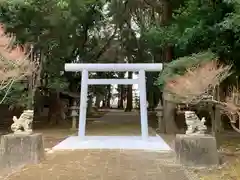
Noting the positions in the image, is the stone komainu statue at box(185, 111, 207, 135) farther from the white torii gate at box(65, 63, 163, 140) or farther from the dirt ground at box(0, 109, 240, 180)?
the white torii gate at box(65, 63, 163, 140)

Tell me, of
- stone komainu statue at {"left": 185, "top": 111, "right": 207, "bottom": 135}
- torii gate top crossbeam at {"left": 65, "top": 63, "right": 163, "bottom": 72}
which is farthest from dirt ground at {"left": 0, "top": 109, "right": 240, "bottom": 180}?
torii gate top crossbeam at {"left": 65, "top": 63, "right": 163, "bottom": 72}

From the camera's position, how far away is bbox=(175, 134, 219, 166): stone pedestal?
8.35m

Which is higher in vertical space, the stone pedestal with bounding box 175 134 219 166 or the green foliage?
the green foliage

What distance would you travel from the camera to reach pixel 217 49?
1061cm

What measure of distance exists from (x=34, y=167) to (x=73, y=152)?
7.69 feet

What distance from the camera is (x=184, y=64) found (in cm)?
1048

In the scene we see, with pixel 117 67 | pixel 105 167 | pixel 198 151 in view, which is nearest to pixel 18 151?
pixel 105 167

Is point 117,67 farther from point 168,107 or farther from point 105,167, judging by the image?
point 105,167

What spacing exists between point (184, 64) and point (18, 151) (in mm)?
4946

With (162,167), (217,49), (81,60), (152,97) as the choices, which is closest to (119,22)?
(81,60)

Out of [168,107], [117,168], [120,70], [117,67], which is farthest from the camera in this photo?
[168,107]

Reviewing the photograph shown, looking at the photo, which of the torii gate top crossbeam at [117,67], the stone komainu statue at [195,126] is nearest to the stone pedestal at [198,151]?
the stone komainu statue at [195,126]

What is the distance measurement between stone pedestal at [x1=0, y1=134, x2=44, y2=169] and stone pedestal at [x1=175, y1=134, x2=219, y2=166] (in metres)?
3.22

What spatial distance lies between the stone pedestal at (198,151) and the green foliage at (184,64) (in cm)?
239
